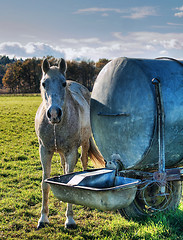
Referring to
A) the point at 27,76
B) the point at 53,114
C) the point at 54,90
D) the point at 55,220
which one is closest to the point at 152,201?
the point at 55,220

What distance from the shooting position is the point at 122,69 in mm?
3928

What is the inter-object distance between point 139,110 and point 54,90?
1.23m

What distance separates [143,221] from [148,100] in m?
1.89

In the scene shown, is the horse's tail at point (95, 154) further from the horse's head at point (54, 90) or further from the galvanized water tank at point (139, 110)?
the horse's head at point (54, 90)

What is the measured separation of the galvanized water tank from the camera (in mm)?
Result: 3654

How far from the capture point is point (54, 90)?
4051 mm

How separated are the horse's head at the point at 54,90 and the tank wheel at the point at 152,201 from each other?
1776mm

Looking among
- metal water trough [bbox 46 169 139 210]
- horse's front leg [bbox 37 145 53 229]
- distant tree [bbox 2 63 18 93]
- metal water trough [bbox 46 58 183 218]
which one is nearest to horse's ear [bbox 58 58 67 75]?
metal water trough [bbox 46 58 183 218]

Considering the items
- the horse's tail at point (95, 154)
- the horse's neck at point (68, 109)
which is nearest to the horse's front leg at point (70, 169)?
the horse's neck at point (68, 109)

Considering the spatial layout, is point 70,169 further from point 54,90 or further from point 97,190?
point 97,190

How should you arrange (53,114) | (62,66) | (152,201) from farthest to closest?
(152,201) < (62,66) < (53,114)

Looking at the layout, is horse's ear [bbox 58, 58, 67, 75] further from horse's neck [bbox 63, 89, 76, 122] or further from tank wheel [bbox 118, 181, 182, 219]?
tank wheel [bbox 118, 181, 182, 219]

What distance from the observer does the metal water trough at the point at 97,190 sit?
10.3 feet

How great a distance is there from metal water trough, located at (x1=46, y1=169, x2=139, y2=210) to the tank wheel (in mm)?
880
